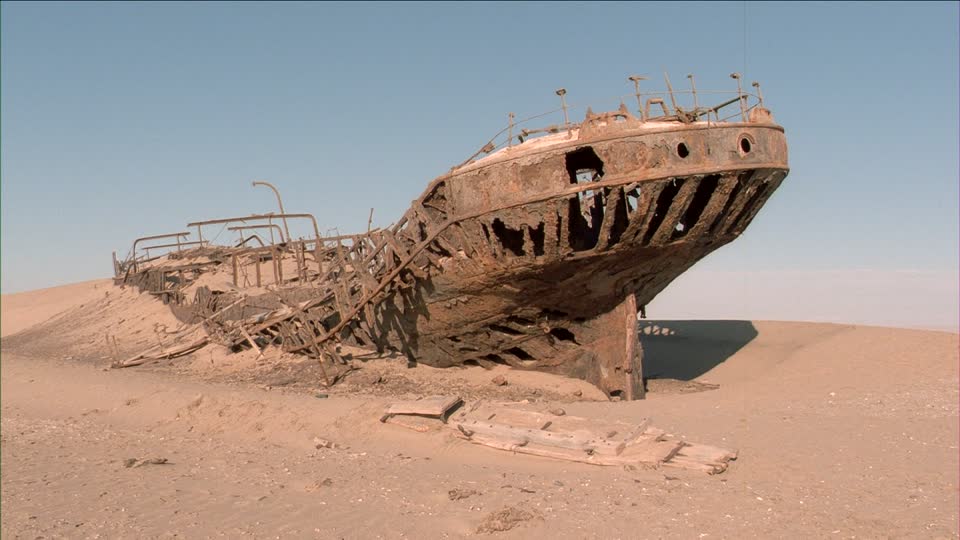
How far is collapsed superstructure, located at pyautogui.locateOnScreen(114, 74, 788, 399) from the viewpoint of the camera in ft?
30.9

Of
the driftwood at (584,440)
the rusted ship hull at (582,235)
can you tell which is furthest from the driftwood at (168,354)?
the driftwood at (584,440)

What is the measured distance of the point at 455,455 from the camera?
331 inches

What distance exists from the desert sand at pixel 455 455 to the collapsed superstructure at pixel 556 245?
61 cm

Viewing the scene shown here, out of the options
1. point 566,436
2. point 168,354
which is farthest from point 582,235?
point 168,354

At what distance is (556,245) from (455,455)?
321 cm

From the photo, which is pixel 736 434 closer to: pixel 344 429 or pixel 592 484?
pixel 592 484

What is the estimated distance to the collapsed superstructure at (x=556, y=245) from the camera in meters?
9.43

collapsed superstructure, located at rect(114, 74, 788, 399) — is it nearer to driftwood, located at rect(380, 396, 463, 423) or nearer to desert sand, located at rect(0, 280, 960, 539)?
desert sand, located at rect(0, 280, 960, 539)

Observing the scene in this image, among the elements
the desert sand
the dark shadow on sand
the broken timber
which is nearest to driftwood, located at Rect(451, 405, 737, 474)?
the broken timber

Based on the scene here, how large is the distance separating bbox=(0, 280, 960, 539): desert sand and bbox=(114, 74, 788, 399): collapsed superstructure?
0.61 m

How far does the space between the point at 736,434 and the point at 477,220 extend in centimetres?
435

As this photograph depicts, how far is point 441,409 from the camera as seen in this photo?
9.24 m

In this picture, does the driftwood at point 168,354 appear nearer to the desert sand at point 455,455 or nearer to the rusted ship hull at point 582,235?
the desert sand at point 455,455

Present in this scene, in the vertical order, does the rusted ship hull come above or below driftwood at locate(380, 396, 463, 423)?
above
